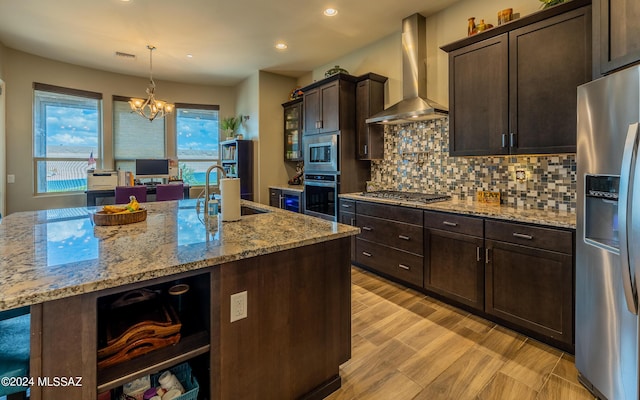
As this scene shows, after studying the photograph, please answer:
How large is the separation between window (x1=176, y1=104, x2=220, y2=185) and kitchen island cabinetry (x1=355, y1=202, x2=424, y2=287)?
4.10 m

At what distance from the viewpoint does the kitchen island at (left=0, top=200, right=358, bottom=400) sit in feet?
3.24

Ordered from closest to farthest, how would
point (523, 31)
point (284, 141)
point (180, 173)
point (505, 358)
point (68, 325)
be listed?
point (68, 325), point (505, 358), point (523, 31), point (284, 141), point (180, 173)

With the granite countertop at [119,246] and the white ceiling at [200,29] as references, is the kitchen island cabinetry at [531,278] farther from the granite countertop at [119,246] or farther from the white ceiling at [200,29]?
the white ceiling at [200,29]

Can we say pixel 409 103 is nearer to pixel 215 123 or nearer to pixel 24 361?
pixel 24 361

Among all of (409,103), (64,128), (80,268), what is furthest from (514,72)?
(64,128)

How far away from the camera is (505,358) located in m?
2.07

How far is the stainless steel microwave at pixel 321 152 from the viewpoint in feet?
13.1

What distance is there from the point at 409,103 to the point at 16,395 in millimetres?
3561

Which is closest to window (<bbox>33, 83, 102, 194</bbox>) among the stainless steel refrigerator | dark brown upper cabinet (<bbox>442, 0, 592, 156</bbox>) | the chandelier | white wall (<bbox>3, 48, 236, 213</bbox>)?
white wall (<bbox>3, 48, 236, 213</bbox>)

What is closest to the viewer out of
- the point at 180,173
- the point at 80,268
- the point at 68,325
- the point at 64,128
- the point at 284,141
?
the point at 68,325

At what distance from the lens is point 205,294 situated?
4.43ft

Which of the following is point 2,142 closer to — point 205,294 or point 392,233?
point 205,294

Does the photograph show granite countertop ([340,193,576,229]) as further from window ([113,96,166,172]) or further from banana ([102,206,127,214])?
window ([113,96,166,172])

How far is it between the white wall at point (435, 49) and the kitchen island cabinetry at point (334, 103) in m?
0.49
